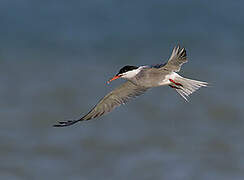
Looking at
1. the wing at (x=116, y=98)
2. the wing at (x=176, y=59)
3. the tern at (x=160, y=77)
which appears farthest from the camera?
the wing at (x=116, y=98)

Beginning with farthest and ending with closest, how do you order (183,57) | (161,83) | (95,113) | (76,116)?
(76,116), (95,113), (161,83), (183,57)

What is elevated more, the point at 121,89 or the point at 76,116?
the point at 76,116

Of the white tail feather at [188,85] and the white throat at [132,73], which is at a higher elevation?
the white throat at [132,73]

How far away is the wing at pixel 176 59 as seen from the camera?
5.36 meters

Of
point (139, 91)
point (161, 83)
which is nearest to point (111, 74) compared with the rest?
A: point (139, 91)

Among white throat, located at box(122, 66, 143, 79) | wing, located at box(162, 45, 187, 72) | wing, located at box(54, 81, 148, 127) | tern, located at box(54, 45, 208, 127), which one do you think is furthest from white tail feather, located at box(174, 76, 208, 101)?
wing, located at box(54, 81, 148, 127)

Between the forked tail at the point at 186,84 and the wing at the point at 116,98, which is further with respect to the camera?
the wing at the point at 116,98

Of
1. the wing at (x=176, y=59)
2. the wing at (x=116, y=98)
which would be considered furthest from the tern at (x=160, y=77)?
the wing at (x=116, y=98)

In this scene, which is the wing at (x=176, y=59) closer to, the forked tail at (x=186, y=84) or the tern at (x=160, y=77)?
the tern at (x=160, y=77)

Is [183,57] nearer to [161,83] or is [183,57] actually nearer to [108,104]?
[161,83]

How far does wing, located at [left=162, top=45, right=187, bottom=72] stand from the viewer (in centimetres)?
536

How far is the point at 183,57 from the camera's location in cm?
545

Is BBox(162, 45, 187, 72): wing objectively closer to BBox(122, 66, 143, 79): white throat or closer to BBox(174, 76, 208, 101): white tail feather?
BBox(174, 76, 208, 101): white tail feather

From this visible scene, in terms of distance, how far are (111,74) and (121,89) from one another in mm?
4435
